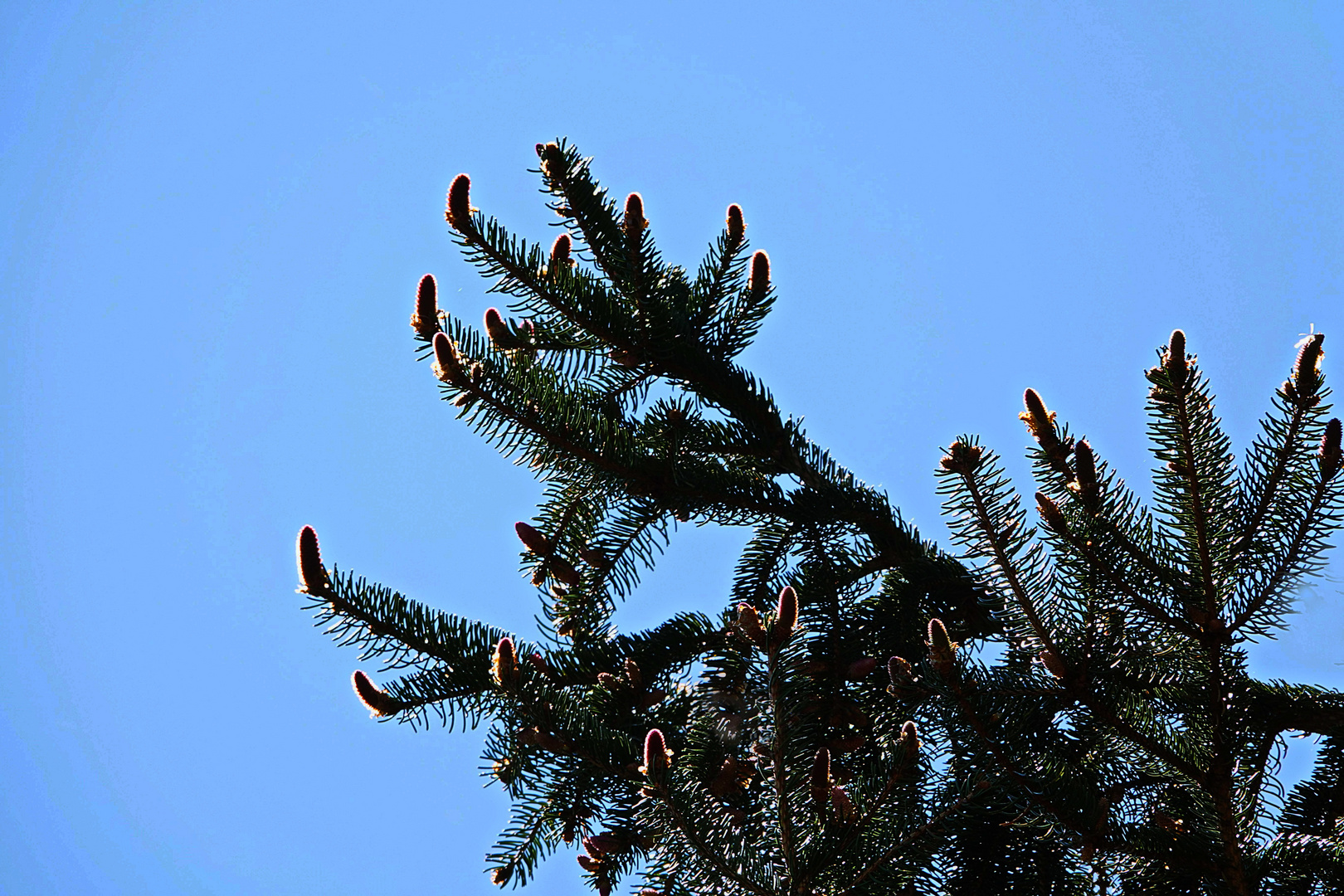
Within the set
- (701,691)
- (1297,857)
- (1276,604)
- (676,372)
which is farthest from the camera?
(676,372)

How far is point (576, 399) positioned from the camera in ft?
9.01

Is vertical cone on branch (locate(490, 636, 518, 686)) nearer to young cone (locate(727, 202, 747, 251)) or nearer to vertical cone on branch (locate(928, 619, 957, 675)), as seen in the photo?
vertical cone on branch (locate(928, 619, 957, 675))

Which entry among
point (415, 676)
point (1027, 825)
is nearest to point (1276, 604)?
point (1027, 825)

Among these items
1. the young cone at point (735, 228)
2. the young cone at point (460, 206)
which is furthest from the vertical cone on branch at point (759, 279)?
the young cone at point (460, 206)

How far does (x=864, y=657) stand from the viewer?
2.62 meters

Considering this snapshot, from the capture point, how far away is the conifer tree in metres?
1.95

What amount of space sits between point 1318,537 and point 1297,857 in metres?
0.65

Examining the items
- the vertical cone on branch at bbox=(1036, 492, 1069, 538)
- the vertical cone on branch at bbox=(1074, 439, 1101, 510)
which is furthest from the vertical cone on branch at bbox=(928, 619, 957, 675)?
the vertical cone on branch at bbox=(1074, 439, 1101, 510)

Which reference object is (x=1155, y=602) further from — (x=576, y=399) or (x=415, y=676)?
(x=415, y=676)

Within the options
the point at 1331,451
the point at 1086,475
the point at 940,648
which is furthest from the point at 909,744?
the point at 1331,451

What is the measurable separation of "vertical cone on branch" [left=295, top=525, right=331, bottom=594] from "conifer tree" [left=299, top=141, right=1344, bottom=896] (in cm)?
1

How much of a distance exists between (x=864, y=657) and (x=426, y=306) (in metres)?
1.32

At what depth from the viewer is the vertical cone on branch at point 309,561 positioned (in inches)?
89.2

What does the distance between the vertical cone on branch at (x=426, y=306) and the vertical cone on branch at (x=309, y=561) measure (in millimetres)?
561
